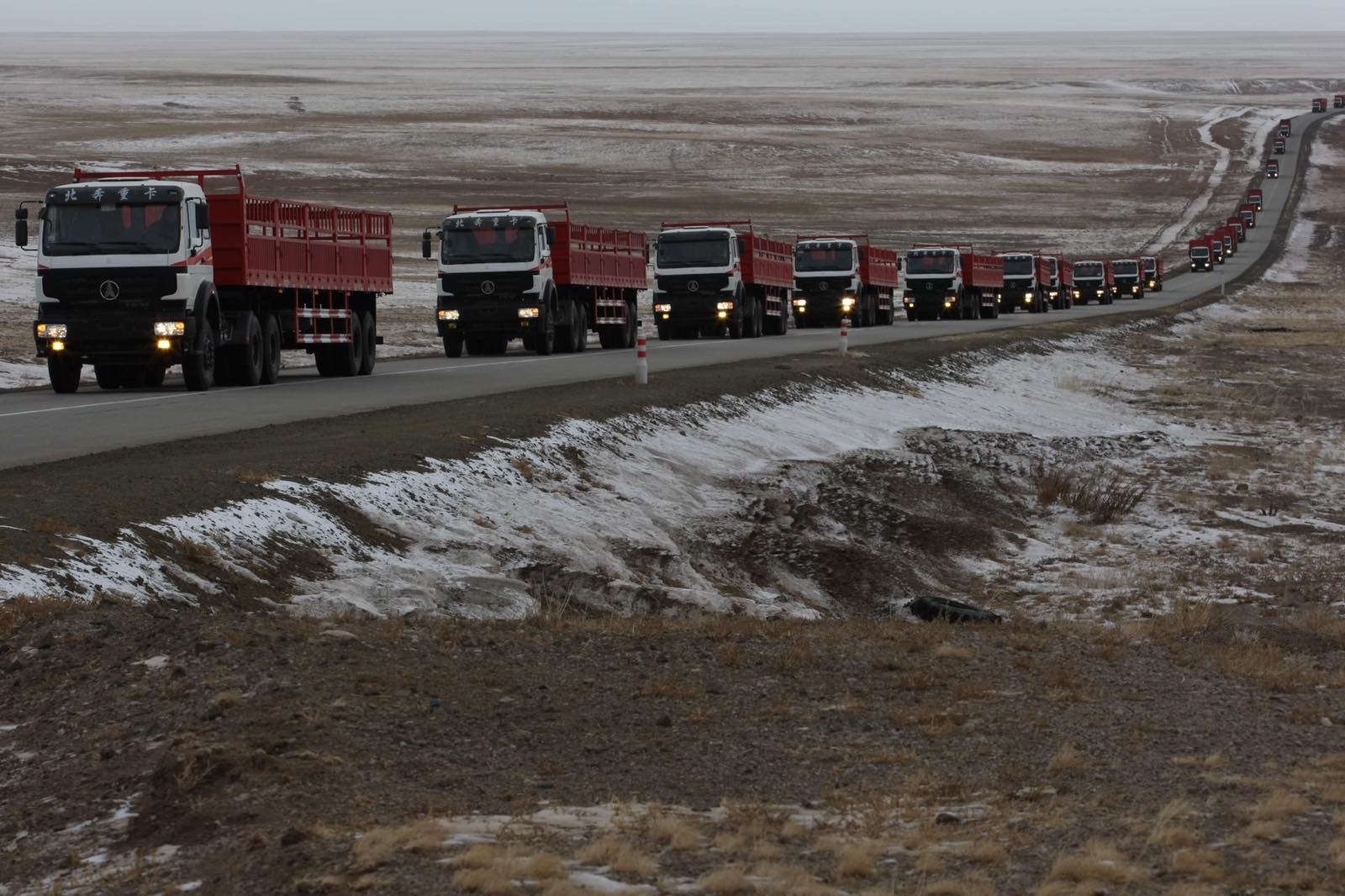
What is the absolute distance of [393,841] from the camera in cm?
648

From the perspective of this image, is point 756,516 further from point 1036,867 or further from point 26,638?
point 1036,867

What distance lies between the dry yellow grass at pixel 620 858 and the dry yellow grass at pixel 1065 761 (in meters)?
2.25

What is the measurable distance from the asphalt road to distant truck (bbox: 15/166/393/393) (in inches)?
22.3

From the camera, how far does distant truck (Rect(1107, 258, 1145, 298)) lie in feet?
251

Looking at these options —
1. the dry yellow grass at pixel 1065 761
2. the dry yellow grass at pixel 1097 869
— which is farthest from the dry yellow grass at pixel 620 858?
the dry yellow grass at pixel 1065 761

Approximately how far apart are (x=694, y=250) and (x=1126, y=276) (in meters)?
41.4

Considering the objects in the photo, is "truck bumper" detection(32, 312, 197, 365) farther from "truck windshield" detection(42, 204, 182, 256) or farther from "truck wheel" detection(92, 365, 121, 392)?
"truck wheel" detection(92, 365, 121, 392)

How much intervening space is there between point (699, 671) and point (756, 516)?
26.4 feet

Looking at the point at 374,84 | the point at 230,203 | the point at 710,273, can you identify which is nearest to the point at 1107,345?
the point at 710,273

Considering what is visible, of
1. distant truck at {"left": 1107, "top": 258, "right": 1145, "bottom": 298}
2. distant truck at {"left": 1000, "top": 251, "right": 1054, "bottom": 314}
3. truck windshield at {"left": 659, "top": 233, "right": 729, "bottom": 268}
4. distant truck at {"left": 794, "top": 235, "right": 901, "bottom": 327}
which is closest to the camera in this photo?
truck windshield at {"left": 659, "top": 233, "right": 729, "bottom": 268}

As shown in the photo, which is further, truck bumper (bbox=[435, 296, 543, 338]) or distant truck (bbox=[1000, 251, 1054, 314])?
distant truck (bbox=[1000, 251, 1054, 314])

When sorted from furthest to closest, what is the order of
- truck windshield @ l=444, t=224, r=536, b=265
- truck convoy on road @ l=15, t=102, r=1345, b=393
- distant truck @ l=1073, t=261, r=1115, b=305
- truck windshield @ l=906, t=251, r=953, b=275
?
distant truck @ l=1073, t=261, r=1115, b=305 < truck windshield @ l=906, t=251, r=953, b=275 < truck windshield @ l=444, t=224, r=536, b=265 < truck convoy on road @ l=15, t=102, r=1345, b=393

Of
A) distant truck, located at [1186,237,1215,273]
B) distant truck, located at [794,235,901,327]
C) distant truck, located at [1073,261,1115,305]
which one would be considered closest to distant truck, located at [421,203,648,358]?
distant truck, located at [794,235,901,327]

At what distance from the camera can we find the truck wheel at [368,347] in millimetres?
27250
